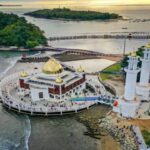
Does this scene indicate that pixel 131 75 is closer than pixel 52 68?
Yes

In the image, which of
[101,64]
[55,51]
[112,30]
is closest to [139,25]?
[112,30]

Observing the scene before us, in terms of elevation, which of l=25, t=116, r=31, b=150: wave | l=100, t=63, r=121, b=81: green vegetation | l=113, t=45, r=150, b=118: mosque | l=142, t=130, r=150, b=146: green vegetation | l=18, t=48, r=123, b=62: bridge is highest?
l=113, t=45, r=150, b=118: mosque

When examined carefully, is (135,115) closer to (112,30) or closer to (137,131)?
(137,131)

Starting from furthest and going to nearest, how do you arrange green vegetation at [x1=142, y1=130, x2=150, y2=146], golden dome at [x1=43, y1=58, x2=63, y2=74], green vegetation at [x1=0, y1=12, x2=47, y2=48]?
1. green vegetation at [x1=0, y1=12, x2=47, y2=48]
2. golden dome at [x1=43, y1=58, x2=63, y2=74]
3. green vegetation at [x1=142, y1=130, x2=150, y2=146]

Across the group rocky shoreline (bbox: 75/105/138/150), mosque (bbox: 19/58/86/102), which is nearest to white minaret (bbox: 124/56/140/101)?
rocky shoreline (bbox: 75/105/138/150)

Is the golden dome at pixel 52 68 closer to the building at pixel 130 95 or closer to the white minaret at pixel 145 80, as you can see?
the building at pixel 130 95

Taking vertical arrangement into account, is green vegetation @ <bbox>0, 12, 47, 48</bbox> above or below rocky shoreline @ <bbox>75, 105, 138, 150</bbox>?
above

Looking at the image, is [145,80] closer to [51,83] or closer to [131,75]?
[131,75]

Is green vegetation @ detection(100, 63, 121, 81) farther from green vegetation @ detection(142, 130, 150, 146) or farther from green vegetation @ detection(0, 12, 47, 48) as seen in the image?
green vegetation @ detection(0, 12, 47, 48)

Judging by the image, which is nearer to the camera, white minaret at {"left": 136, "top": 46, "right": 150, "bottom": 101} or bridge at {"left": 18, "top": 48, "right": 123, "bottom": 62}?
white minaret at {"left": 136, "top": 46, "right": 150, "bottom": 101}

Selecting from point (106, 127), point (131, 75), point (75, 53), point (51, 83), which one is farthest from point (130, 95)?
point (75, 53)
